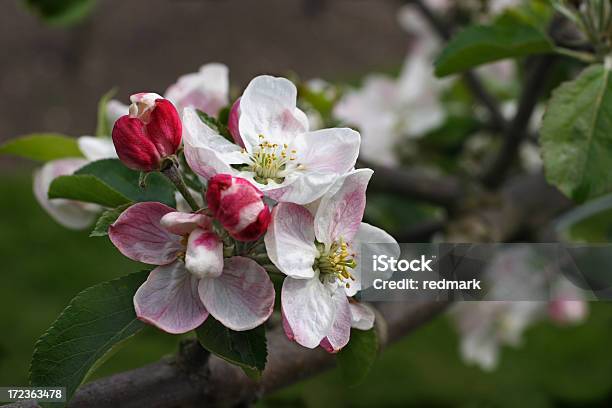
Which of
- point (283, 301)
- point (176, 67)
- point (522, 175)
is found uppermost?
point (283, 301)

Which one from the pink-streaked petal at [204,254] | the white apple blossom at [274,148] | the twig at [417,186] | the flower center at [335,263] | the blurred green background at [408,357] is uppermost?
the white apple blossom at [274,148]

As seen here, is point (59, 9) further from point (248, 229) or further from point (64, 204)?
point (248, 229)

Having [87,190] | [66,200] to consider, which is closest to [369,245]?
[87,190]

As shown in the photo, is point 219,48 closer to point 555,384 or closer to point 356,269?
point 555,384

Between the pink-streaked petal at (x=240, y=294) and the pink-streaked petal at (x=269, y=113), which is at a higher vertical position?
the pink-streaked petal at (x=269, y=113)

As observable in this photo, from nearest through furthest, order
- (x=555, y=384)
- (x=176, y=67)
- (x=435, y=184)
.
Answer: (x=435, y=184) → (x=555, y=384) → (x=176, y=67)

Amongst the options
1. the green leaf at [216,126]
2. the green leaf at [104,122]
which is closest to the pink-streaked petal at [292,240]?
the green leaf at [216,126]

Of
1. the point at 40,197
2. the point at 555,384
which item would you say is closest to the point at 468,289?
the point at 40,197

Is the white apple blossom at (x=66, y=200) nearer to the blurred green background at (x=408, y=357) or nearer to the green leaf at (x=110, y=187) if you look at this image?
the green leaf at (x=110, y=187)
